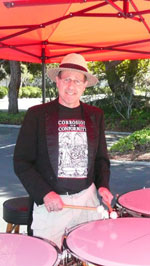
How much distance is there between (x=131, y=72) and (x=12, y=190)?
39.5 feet

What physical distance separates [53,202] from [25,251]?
50 cm

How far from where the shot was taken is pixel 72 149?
2.58 m

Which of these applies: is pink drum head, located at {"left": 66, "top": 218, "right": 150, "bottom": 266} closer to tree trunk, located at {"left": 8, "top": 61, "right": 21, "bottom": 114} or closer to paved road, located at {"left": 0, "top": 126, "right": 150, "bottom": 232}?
paved road, located at {"left": 0, "top": 126, "right": 150, "bottom": 232}

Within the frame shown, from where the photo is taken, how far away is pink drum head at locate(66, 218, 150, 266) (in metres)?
1.79

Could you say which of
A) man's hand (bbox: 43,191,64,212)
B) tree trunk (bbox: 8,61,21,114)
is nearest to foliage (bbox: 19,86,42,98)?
tree trunk (bbox: 8,61,21,114)

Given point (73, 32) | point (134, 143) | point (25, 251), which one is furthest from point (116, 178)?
point (25, 251)

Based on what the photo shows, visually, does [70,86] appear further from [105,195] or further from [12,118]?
[12,118]

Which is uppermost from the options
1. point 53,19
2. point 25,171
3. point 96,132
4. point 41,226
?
point 53,19

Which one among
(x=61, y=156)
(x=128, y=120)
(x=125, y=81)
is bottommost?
(x=128, y=120)

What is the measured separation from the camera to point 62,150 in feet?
8.43

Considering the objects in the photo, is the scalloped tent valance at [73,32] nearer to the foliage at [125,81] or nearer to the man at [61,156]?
the man at [61,156]

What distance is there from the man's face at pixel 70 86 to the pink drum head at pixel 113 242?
78 centimetres

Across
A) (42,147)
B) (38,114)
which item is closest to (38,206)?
(42,147)

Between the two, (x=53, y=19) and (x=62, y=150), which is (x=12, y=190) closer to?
(x=53, y=19)
